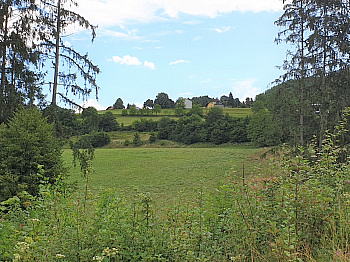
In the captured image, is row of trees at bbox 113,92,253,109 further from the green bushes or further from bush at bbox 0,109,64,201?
the green bushes

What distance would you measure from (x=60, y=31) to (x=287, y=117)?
1037 centimetres

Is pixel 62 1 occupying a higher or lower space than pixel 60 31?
higher

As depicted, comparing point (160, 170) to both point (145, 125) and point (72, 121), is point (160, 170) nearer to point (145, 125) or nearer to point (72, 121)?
point (72, 121)

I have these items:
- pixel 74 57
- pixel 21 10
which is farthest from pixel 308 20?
pixel 21 10

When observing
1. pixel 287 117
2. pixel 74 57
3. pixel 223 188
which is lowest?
pixel 223 188

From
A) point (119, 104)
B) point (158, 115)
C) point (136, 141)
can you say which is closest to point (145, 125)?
point (136, 141)

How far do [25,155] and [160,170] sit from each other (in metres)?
15.5

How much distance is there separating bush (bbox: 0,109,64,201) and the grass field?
585 cm

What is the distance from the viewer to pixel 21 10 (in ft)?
37.3

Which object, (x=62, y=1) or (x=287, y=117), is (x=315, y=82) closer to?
(x=287, y=117)

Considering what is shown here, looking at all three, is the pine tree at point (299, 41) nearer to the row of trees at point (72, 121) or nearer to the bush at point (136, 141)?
the row of trees at point (72, 121)

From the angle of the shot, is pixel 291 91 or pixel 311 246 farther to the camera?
pixel 291 91

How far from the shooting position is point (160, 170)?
22.8 metres

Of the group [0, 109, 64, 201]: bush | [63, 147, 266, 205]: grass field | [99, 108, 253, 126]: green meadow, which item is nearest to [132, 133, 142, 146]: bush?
[99, 108, 253, 126]: green meadow
